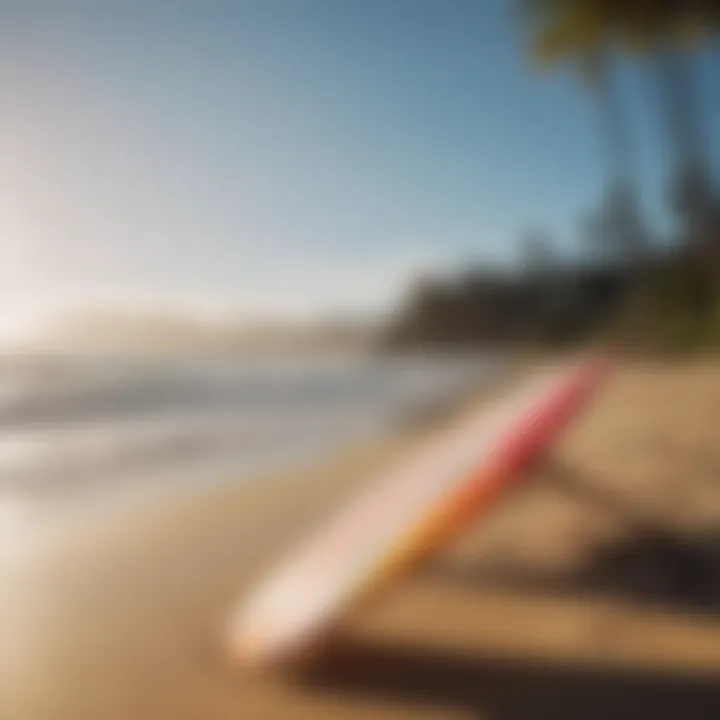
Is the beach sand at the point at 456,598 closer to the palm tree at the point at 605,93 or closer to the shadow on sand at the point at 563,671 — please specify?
the shadow on sand at the point at 563,671

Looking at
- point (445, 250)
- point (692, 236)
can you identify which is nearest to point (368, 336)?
point (445, 250)

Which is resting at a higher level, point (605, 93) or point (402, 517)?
point (605, 93)

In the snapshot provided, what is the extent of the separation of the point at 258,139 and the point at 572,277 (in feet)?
1.15

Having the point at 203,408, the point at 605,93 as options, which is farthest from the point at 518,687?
the point at 605,93

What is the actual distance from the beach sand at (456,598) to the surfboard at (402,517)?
16mm

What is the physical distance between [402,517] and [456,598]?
9cm

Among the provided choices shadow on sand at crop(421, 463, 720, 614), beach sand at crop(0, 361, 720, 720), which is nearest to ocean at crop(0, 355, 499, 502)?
beach sand at crop(0, 361, 720, 720)

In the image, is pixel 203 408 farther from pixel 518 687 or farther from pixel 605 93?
pixel 605 93

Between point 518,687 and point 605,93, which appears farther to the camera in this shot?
point 605,93

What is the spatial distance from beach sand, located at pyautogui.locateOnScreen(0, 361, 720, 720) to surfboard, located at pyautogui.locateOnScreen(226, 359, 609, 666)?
2cm

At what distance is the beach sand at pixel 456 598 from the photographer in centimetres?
72

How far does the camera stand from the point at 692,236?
34.3 inches

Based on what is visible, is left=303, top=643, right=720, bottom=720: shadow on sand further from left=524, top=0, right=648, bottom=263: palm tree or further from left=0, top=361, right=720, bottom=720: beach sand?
left=524, top=0, right=648, bottom=263: palm tree

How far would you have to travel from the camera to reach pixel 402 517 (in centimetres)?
83
